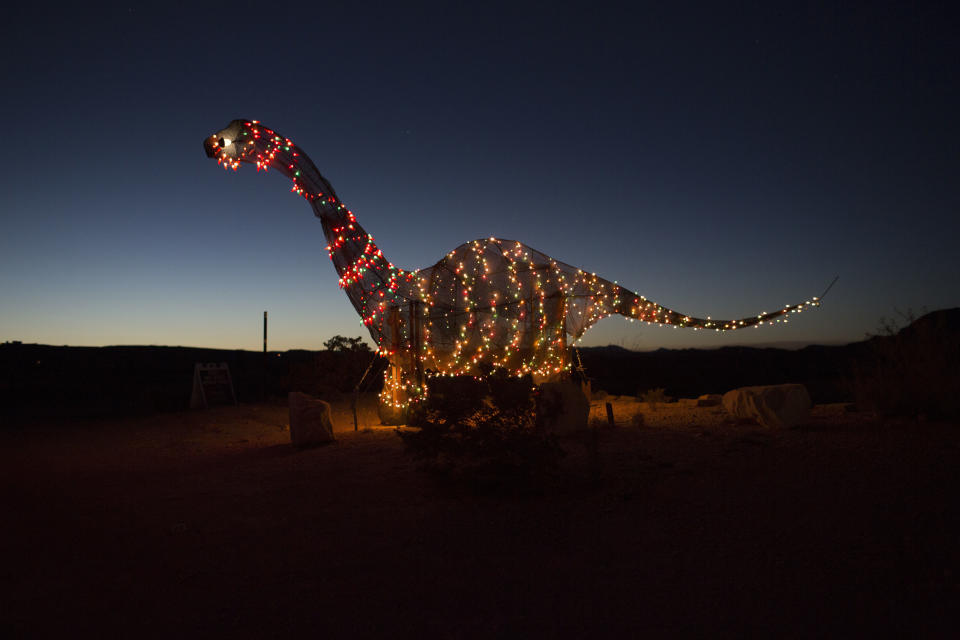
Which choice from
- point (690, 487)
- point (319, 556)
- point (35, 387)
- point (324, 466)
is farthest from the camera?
point (35, 387)

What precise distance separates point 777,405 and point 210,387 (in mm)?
12907

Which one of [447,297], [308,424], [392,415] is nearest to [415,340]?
[447,297]

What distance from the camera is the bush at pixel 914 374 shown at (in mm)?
7598

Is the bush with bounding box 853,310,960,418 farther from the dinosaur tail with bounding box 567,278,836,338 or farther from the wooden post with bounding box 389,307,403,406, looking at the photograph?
the wooden post with bounding box 389,307,403,406

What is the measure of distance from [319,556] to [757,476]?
3945 millimetres

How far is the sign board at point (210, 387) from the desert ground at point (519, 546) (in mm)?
7405

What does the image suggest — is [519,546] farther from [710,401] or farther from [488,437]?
[710,401]

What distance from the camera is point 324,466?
23.5 ft

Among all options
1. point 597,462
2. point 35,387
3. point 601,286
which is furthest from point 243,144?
point 35,387

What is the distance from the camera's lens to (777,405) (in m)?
8.15

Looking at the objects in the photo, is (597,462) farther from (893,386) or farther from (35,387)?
(35,387)

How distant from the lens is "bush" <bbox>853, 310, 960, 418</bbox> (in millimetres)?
7598

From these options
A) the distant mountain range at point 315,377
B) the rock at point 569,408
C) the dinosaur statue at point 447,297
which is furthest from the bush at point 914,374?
the rock at point 569,408

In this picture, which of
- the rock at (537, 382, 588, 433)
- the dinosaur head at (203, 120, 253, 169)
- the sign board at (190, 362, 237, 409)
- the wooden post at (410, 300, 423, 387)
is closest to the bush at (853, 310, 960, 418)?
the rock at (537, 382, 588, 433)
